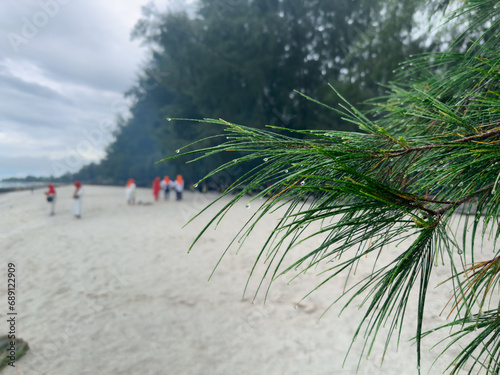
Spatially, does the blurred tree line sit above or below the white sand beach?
above

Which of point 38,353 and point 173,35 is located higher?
point 173,35

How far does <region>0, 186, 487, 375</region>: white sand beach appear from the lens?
3732mm

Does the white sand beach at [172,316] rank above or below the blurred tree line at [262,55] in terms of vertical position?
below

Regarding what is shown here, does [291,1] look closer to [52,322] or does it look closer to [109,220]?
[109,220]

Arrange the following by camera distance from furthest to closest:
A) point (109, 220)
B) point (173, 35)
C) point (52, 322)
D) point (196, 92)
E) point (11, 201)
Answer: point (173, 35) < point (196, 92) < point (11, 201) < point (109, 220) < point (52, 322)

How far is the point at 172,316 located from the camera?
15.5ft

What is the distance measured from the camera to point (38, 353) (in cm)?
387

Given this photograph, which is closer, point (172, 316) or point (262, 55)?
point (172, 316)

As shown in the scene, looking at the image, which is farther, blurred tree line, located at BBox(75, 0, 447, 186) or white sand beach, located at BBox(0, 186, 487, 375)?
blurred tree line, located at BBox(75, 0, 447, 186)

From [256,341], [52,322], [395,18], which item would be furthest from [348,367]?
[395,18]

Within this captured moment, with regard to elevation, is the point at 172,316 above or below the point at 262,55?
below

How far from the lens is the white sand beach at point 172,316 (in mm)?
3732

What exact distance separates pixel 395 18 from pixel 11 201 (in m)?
15.5

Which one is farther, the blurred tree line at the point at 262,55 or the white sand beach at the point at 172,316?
the blurred tree line at the point at 262,55
